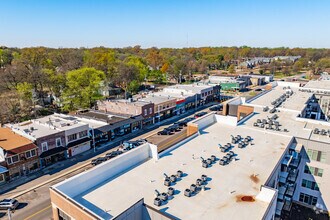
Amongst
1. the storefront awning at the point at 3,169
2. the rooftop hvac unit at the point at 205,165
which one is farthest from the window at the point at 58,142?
the rooftop hvac unit at the point at 205,165

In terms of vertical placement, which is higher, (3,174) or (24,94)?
(24,94)

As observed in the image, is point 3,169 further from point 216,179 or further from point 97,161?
point 216,179

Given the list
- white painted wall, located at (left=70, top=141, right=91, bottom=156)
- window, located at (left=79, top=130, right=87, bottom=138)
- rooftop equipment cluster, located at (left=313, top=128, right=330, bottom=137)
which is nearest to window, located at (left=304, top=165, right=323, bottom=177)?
rooftop equipment cluster, located at (left=313, top=128, right=330, bottom=137)

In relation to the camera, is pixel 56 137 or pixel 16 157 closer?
pixel 16 157

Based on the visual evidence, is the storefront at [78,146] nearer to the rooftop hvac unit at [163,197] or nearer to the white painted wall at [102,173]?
the white painted wall at [102,173]

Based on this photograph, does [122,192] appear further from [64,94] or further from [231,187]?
[64,94]

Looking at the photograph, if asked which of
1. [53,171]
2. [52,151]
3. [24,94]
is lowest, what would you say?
[53,171]

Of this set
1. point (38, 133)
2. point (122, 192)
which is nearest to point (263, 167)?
point (122, 192)

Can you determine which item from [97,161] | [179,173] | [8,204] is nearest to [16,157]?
[8,204]
